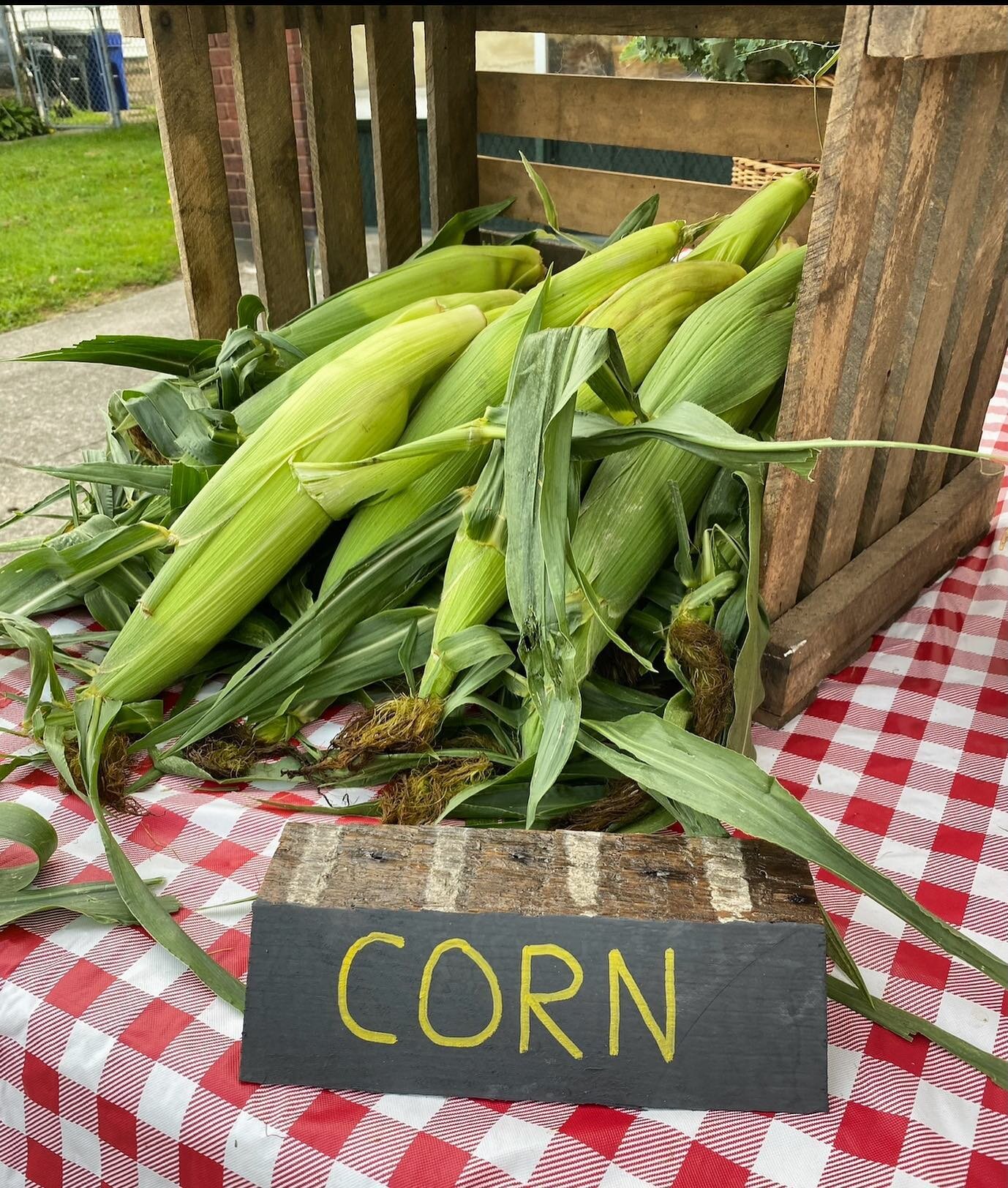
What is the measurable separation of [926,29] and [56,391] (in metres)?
2.90

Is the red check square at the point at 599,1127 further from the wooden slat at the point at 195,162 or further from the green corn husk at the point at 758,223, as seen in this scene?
the wooden slat at the point at 195,162

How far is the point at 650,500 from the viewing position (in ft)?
2.77

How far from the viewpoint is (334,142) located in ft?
4.78

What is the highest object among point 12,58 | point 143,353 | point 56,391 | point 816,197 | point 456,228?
point 12,58

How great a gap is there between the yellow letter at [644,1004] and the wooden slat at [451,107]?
4.05ft

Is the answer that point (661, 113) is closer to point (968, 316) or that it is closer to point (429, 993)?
point (968, 316)

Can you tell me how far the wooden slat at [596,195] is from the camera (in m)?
1.49

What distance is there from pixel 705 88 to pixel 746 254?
494mm

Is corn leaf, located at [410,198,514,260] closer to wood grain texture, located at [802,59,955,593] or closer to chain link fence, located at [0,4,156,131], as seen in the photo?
wood grain texture, located at [802,59,955,593]

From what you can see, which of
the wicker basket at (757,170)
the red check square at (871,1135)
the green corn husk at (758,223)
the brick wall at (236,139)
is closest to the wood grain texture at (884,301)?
the green corn husk at (758,223)

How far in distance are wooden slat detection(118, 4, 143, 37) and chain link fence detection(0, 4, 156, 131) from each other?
8.30 m

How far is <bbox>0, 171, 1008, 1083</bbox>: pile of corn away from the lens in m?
0.70

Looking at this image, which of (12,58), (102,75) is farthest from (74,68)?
(12,58)

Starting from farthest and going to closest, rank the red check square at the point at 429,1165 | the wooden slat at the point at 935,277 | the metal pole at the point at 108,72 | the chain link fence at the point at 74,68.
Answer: the chain link fence at the point at 74,68, the metal pole at the point at 108,72, the wooden slat at the point at 935,277, the red check square at the point at 429,1165
